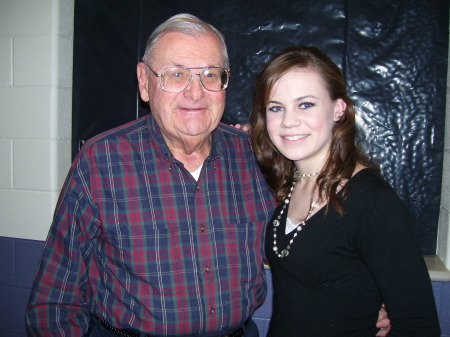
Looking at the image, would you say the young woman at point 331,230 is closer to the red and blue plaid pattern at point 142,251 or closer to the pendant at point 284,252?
the pendant at point 284,252

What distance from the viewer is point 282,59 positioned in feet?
3.90

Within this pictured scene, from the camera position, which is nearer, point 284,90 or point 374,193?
point 374,193

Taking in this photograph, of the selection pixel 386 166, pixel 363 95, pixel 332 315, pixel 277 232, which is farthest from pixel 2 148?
pixel 386 166

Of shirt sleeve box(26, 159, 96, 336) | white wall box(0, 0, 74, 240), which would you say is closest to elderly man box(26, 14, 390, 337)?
shirt sleeve box(26, 159, 96, 336)

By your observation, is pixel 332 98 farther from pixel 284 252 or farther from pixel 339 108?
pixel 284 252

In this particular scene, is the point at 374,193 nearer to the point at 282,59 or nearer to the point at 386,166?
the point at 282,59

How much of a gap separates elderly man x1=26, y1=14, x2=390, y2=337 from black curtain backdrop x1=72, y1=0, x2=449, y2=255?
63 cm

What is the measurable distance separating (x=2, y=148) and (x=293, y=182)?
1610 mm

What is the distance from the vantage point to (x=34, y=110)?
1.75m

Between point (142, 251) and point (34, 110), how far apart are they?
3.66ft

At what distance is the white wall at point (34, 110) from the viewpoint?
1729 millimetres

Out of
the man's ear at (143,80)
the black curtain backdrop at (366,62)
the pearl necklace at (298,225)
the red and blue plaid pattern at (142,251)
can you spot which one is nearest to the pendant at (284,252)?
the pearl necklace at (298,225)

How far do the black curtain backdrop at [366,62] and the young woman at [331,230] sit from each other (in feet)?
2.01

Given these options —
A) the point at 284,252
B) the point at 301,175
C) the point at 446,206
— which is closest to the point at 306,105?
the point at 301,175
